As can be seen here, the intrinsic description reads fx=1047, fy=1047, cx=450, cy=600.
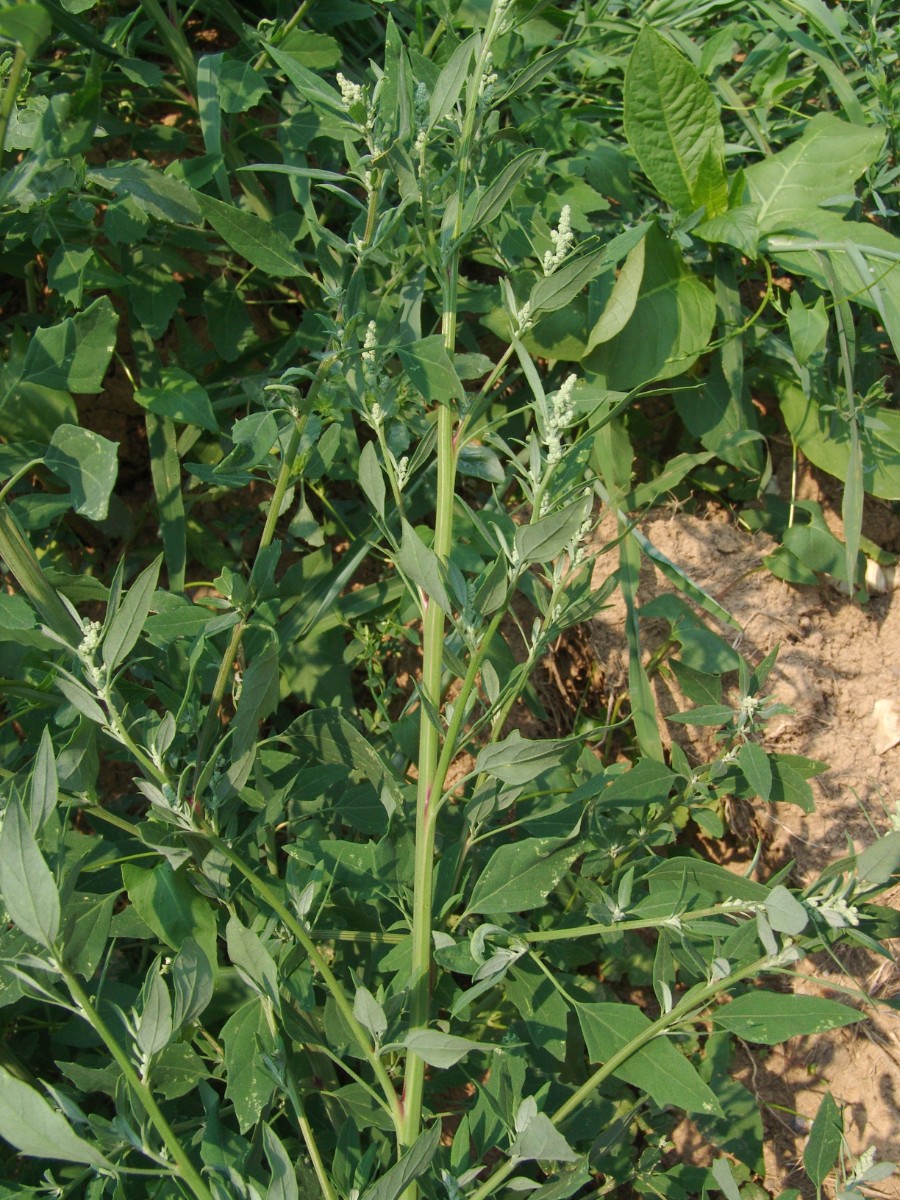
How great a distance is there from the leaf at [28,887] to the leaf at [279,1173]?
0.91 feet

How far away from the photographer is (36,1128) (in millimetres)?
869

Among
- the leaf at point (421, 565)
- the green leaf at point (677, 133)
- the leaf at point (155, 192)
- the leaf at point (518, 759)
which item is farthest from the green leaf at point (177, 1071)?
the green leaf at point (677, 133)

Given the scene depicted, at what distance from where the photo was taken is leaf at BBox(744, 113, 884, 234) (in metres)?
1.75

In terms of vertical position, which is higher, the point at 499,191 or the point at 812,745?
the point at 499,191

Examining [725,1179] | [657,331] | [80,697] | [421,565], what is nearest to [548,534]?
[421,565]

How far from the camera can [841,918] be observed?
0.98m

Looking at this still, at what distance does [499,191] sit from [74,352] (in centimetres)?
51

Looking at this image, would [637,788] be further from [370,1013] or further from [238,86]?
[238,86]

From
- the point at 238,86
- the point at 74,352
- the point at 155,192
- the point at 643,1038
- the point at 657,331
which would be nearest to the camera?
the point at 643,1038

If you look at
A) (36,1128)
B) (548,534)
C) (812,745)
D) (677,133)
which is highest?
(677,133)

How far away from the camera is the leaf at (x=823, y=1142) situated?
115cm

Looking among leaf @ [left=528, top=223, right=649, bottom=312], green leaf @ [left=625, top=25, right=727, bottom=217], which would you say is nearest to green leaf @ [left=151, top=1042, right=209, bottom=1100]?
leaf @ [left=528, top=223, right=649, bottom=312]

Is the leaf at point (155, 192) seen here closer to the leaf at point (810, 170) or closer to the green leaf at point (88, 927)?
the green leaf at point (88, 927)

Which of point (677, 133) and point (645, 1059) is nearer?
point (645, 1059)
